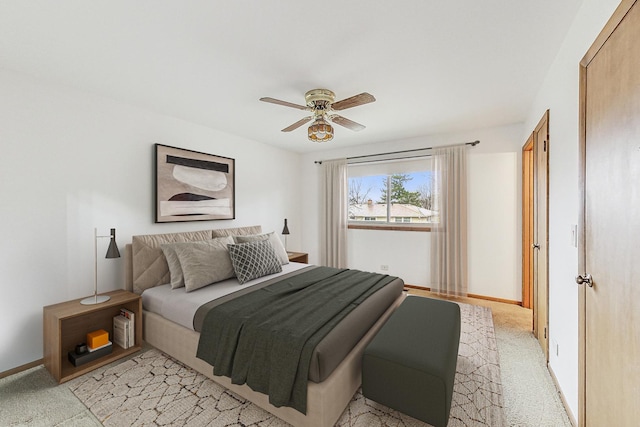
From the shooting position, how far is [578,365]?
4.89ft

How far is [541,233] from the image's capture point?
99.9 inches

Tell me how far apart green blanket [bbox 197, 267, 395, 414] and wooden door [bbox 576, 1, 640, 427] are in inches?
53.5

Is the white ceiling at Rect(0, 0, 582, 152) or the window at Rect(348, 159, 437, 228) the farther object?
the window at Rect(348, 159, 437, 228)

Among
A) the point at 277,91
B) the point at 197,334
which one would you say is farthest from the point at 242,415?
the point at 277,91

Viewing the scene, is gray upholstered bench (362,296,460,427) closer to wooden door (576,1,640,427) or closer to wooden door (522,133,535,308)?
wooden door (576,1,640,427)

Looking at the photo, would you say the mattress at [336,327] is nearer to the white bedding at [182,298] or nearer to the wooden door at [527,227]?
the white bedding at [182,298]

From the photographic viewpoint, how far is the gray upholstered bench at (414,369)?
4.69 feet

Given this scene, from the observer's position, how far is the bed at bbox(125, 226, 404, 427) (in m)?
1.50

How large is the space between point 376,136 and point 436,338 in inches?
124

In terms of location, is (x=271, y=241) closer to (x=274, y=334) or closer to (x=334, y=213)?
(x=334, y=213)

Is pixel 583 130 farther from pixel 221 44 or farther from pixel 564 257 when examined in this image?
pixel 221 44

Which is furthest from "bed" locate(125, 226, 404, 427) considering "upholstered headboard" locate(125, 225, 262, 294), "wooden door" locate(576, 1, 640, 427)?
"wooden door" locate(576, 1, 640, 427)

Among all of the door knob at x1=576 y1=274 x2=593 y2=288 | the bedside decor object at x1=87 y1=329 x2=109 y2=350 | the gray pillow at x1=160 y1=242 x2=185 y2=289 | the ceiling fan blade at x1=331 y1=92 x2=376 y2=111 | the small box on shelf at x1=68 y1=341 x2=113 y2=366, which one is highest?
the ceiling fan blade at x1=331 y1=92 x2=376 y2=111

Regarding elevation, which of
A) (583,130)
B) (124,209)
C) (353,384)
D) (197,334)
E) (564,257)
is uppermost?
(583,130)
